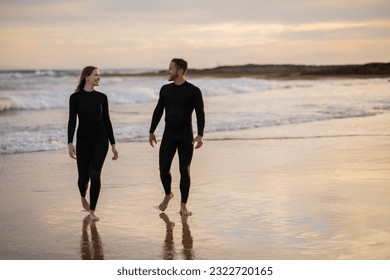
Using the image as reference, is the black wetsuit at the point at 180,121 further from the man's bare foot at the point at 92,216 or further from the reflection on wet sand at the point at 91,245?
the reflection on wet sand at the point at 91,245

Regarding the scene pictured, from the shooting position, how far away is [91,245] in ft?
19.2

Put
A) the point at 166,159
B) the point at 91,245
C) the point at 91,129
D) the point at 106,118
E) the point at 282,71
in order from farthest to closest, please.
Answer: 1. the point at 282,71
2. the point at 166,159
3. the point at 106,118
4. the point at 91,129
5. the point at 91,245

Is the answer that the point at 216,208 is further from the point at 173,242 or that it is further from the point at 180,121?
the point at 173,242

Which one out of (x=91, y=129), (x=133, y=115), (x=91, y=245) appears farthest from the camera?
(x=133, y=115)

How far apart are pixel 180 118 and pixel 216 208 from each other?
102 cm

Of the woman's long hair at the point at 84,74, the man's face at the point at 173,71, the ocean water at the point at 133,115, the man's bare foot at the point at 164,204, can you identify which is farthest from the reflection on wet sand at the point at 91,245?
the ocean water at the point at 133,115

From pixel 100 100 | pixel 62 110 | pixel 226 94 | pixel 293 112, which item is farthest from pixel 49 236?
pixel 226 94

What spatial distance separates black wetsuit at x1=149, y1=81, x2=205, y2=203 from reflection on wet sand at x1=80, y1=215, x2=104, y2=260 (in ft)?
3.35

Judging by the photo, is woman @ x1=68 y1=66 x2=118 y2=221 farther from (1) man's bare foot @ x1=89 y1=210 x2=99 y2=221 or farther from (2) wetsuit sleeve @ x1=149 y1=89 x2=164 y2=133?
(2) wetsuit sleeve @ x1=149 y1=89 x2=164 y2=133

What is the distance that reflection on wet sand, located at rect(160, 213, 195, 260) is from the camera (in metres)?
5.53

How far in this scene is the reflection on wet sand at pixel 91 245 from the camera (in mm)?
5574

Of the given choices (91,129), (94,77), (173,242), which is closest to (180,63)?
(94,77)

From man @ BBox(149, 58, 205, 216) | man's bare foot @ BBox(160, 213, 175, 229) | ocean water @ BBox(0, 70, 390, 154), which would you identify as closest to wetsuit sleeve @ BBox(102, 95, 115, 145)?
man @ BBox(149, 58, 205, 216)

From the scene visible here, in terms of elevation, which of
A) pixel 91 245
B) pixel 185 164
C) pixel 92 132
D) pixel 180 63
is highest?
pixel 180 63
